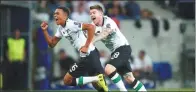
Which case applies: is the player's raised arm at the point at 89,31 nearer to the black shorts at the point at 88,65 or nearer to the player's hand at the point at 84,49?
the player's hand at the point at 84,49

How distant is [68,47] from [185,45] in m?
3.61

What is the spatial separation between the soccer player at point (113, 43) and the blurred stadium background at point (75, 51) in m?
6.44

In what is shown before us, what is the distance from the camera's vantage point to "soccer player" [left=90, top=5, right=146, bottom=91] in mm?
12766

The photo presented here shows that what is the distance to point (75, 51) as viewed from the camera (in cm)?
2059

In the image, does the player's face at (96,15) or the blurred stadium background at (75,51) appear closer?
the player's face at (96,15)

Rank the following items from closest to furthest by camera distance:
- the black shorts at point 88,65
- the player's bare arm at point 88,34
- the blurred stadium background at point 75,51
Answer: the player's bare arm at point 88,34
the black shorts at point 88,65
the blurred stadium background at point 75,51

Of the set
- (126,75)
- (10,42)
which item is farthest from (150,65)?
(126,75)

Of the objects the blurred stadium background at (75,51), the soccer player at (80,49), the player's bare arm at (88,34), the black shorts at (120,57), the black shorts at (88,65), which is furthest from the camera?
the blurred stadium background at (75,51)

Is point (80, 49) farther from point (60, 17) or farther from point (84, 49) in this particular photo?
point (60, 17)

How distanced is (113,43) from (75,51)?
757cm

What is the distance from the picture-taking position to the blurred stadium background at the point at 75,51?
19.8 metres

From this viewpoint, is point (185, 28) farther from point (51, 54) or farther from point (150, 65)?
point (51, 54)

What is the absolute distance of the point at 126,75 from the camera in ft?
43.9

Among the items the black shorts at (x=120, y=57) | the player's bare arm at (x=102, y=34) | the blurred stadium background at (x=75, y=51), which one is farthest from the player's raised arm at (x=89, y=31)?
the blurred stadium background at (x=75, y=51)
